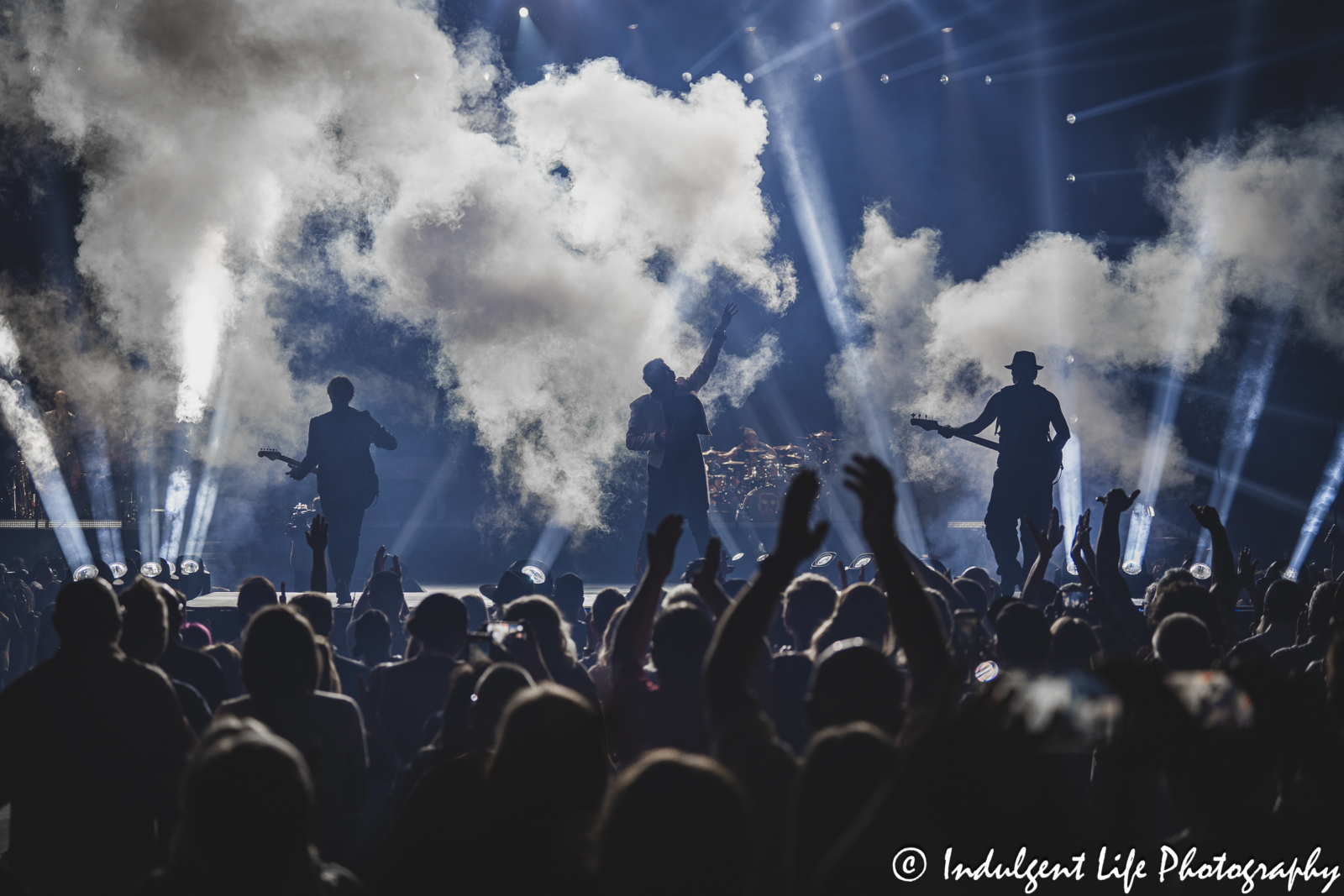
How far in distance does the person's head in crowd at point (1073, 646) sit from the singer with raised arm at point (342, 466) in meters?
4.95

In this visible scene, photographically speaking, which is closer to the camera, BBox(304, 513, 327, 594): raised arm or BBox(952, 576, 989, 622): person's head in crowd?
BBox(952, 576, 989, 622): person's head in crowd

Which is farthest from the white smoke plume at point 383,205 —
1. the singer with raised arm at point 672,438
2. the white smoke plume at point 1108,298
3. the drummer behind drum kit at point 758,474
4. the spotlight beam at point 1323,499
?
the spotlight beam at point 1323,499

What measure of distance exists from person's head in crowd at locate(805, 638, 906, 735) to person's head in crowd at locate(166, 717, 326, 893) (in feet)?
2.74

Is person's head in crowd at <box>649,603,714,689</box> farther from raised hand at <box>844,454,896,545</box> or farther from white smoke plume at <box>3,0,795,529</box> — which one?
white smoke plume at <box>3,0,795,529</box>

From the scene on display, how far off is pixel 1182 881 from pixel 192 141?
1179 centimetres

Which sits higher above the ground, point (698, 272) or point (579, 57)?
point (579, 57)

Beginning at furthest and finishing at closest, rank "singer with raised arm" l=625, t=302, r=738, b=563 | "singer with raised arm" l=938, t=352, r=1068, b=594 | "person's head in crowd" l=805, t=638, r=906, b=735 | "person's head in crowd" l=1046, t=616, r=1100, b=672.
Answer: "singer with raised arm" l=625, t=302, r=738, b=563
"singer with raised arm" l=938, t=352, r=1068, b=594
"person's head in crowd" l=1046, t=616, r=1100, b=672
"person's head in crowd" l=805, t=638, r=906, b=735

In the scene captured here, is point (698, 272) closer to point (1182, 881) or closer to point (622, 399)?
point (622, 399)

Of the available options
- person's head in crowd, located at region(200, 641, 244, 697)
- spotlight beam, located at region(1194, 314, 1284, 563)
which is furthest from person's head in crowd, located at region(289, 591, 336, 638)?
spotlight beam, located at region(1194, 314, 1284, 563)

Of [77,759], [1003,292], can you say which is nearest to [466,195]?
[1003,292]

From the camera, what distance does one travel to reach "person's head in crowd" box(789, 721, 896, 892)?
48.9 inches

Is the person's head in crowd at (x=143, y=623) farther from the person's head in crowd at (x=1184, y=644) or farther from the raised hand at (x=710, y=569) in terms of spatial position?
the person's head in crowd at (x=1184, y=644)

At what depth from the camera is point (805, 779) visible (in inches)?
50.2

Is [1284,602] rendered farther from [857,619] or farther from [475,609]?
[475,609]
